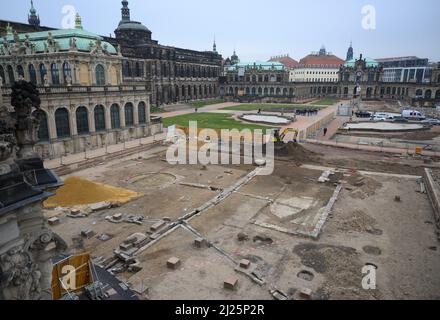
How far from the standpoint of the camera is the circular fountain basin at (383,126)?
56.5 m

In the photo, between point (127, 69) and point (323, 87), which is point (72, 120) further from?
point (323, 87)

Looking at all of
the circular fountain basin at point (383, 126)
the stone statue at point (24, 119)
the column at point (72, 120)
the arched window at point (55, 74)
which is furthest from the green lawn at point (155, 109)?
the stone statue at point (24, 119)

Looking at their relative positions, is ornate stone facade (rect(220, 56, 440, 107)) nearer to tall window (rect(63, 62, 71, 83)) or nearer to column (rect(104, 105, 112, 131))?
tall window (rect(63, 62, 71, 83))

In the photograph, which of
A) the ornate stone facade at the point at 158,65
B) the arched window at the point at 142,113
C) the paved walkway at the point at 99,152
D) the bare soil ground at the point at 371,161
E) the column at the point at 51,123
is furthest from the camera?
the ornate stone facade at the point at 158,65

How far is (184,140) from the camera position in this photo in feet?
152

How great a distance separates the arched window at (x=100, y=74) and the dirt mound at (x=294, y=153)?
28899mm

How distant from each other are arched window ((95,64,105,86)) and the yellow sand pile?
2609 cm

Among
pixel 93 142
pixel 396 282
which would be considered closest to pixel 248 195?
pixel 396 282

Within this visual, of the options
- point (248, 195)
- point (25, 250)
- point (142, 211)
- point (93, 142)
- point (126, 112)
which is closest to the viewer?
point (25, 250)

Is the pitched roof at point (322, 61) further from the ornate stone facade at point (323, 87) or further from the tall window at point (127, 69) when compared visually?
the tall window at point (127, 69)

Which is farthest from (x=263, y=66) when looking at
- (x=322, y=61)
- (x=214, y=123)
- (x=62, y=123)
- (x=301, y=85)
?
(x=62, y=123)

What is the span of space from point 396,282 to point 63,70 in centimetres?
4871

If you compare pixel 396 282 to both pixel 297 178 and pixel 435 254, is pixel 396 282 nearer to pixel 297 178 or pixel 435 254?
pixel 435 254
